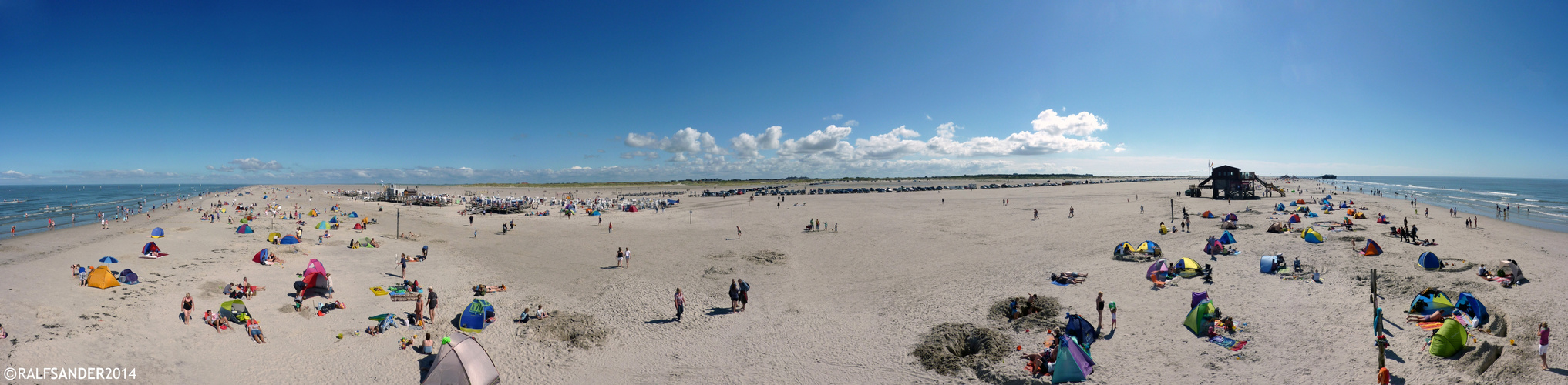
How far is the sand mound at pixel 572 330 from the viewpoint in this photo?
12102mm

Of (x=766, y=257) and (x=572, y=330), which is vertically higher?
(x=766, y=257)

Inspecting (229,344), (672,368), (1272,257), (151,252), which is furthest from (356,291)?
(1272,257)

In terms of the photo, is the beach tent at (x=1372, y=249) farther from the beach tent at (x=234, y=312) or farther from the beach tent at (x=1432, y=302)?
the beach tent at (x=234, y=312)

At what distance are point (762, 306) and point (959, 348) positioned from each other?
5.92 meters

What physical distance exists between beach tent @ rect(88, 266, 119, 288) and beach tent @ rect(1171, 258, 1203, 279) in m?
31.2

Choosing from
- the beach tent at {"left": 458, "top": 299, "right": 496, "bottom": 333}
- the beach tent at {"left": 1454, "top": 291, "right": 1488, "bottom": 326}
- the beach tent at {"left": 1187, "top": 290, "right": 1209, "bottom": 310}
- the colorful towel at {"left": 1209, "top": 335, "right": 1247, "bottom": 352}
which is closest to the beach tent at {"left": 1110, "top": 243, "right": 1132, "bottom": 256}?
the beach tent at {"left": 1187, "top": 290, "right": 1209, "bottom": 310}

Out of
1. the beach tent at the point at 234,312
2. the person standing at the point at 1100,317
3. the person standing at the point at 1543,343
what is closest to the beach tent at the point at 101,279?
the beach tent at the point at 234,312

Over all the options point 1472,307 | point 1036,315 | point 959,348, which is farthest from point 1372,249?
point 959,348

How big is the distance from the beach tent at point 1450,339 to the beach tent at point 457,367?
17.9 metres

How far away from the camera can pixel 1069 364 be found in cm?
933

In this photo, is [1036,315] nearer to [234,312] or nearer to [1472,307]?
[1472,307]

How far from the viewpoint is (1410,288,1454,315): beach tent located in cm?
1067

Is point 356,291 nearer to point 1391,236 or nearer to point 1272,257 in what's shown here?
point 1272,257

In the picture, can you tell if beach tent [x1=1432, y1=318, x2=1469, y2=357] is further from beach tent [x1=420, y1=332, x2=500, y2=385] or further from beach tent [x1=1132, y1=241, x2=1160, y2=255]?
beach tent [x1=420, y1=332, x2=500, y2=385]
